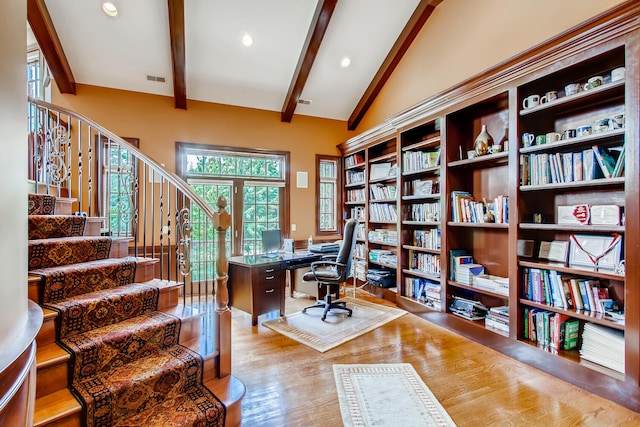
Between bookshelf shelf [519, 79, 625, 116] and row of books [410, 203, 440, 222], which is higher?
bookshelf shelf [519, 79, 625, 116]

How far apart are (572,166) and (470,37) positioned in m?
2.20

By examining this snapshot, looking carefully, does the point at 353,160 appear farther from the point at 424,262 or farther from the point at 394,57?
the point at 424,262

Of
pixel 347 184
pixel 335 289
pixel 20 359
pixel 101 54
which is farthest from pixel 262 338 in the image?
pixel 101 54

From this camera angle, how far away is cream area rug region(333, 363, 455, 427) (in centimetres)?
200

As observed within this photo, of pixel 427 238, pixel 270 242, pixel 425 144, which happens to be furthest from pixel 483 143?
pixel 270 242

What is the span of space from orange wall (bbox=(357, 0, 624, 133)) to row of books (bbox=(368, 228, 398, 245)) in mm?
1992

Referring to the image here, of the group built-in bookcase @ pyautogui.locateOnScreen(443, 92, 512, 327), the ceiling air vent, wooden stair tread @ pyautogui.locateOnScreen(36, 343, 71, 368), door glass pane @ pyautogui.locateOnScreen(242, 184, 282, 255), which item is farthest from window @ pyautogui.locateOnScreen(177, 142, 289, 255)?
wooden stair tread @ pyautogui.locateOnScreen(36, 343, 71, 368)

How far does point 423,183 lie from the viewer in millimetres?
4152

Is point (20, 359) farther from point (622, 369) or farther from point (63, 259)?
point (622, 369)

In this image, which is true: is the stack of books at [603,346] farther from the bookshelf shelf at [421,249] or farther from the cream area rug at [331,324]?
the cream area rug at [331,324]

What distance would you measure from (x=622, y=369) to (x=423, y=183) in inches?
101

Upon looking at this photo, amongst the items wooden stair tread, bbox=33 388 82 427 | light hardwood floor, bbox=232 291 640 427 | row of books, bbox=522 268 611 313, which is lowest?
light hardwood floor, bbox=232 291 640 427

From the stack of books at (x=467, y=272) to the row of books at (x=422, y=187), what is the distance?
98 cm

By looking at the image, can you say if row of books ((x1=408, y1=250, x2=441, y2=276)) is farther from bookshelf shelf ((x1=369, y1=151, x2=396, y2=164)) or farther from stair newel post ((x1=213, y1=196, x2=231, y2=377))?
stair newel post ((x1=213, y1=196, x2=231, y2=377))
